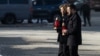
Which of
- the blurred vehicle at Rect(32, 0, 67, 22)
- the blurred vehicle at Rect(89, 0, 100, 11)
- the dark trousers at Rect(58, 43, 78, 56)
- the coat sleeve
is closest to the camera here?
the coat sleeve

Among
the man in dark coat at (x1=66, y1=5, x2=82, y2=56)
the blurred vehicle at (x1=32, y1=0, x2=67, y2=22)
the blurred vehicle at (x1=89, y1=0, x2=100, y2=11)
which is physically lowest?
the blurred vehicle at (x1=89, y1=0, x2=100, y2=11)

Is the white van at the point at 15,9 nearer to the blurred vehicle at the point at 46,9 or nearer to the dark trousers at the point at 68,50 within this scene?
the blurred vehicle at the point at 46,9

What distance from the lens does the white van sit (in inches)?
1326

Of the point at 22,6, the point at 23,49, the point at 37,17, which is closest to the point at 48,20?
the point at 37,17

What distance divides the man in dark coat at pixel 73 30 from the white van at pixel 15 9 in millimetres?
21325

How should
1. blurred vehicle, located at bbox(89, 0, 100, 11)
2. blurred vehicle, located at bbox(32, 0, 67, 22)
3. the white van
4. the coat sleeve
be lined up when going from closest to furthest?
the coat sleeve, the white van, blurred vehicle, located at bbox(32, 0, 67, 22), blurred vehicle, located at bbox(89, 0, 100, 11)

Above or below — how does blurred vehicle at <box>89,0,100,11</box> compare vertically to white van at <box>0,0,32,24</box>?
below

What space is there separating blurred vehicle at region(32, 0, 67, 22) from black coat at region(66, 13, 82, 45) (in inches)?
918

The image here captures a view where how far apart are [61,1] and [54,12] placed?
99 centimetres

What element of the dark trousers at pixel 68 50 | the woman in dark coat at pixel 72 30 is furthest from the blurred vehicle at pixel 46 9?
the woman in dark coat at pixel 72 30

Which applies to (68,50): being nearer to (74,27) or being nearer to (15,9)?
(74,27)

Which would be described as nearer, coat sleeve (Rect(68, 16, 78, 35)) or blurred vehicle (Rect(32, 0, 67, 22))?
coat sleeve (Rect(68, 16, 78, 35))

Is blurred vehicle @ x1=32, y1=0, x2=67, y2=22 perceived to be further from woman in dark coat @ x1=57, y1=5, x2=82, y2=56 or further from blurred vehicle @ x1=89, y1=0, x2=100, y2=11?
woman in dark coat @ x1=57, y1=5, x2=82, y2=56

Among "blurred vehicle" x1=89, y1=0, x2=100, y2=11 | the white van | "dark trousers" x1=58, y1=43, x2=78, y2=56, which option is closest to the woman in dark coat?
"dark trousers" x1=58, y1=43, x2=78, y2=56
